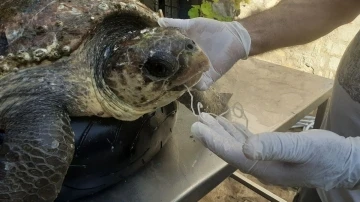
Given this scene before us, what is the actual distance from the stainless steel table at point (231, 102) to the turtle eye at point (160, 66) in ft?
0.76

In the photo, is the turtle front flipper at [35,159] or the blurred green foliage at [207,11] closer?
A: the turtle front flipper at [35,159]

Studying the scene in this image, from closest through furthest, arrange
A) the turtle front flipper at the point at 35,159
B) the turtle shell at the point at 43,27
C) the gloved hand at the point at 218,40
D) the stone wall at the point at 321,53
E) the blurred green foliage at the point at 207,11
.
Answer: the turtle front flipper at the point at 35,159 < the turtle shell at the point at 43,27 < the gloved hand at the point at 218,40 < the blurred green foliage at the point at 207,11 < the stone wall at the point at 321,53

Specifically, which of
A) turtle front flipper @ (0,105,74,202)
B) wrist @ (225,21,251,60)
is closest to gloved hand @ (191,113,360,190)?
turtle front flipper @ (0,105,74,202)

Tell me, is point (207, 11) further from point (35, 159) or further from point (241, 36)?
point (35, 159)

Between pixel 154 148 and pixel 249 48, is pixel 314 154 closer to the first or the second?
pixel 154 148

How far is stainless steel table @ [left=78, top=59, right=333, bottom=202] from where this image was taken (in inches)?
33.7

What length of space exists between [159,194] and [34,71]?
36cm

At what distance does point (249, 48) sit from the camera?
1119 millimetres

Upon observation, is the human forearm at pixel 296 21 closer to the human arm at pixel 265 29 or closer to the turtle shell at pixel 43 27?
the human arm at pixel 265 29

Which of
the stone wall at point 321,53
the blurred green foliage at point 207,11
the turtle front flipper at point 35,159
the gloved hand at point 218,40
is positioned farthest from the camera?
the stone wall at point 321,53

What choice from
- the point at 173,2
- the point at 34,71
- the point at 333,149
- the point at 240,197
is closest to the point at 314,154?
the point at 333,149

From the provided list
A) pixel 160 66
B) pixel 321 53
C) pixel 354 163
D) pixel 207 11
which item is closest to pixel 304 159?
pixel 354 163

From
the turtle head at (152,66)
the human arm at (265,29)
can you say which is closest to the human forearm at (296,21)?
the human arm at (265,29)

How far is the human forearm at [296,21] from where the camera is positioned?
3.84ft
